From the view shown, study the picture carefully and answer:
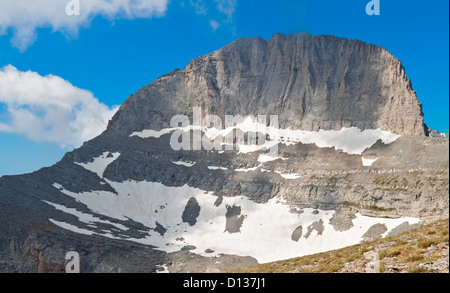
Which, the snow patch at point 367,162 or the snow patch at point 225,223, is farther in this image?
the snow patch at point 367,162

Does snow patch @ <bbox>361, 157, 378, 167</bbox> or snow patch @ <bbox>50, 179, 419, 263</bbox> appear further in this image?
snow patch @ <bbox>361, 157, 378, 167</bbox>

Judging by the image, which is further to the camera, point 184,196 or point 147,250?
point 184,196

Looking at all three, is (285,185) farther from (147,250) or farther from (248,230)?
(147,250)

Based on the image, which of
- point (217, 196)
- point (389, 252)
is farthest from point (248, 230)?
point (389, 252)

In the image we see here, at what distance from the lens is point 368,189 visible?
170 meters

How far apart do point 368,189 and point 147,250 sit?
9442cm

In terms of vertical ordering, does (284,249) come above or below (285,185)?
below

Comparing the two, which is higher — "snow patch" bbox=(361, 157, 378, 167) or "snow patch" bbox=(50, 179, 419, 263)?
"snow patch" bbox=(361, 157, 378, 167)

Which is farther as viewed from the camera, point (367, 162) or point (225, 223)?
point (367, 162)

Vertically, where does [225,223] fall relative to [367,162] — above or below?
below

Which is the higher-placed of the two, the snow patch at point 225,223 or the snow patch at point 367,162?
the snow patch at point 367,162
